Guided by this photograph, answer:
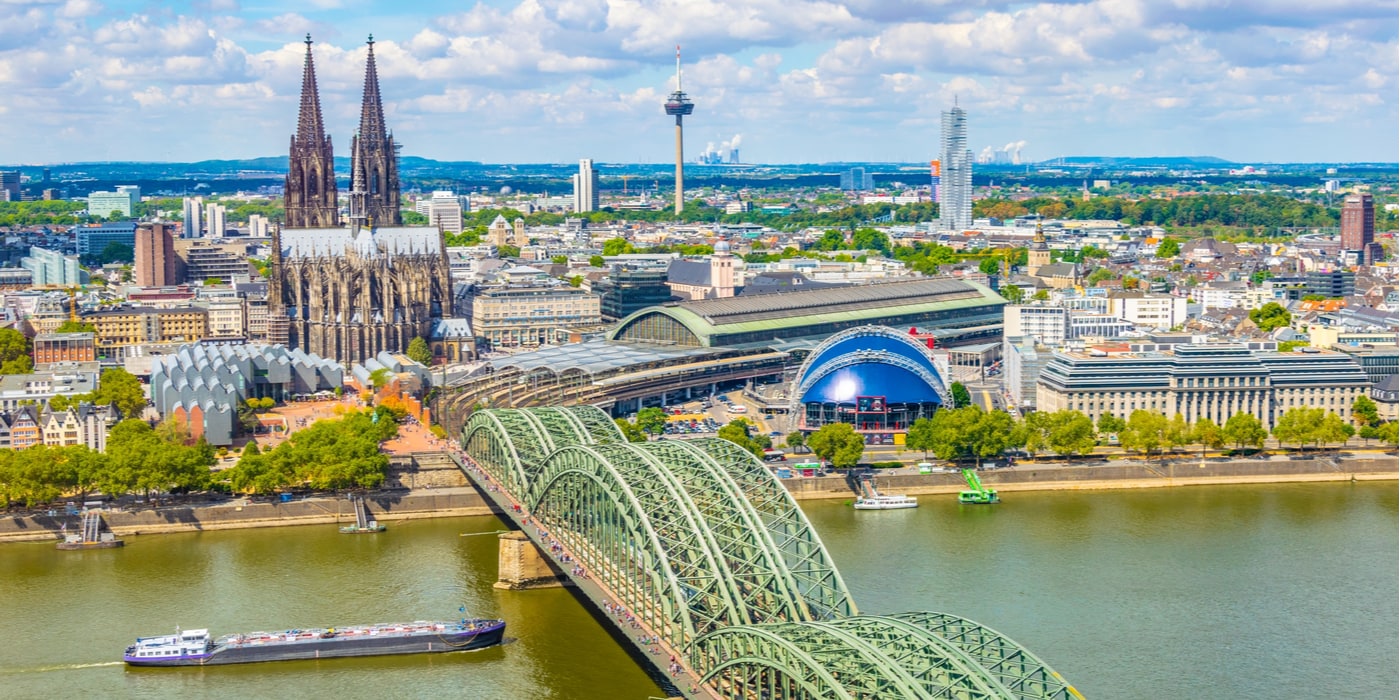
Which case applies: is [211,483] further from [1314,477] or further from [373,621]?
[1314,477]

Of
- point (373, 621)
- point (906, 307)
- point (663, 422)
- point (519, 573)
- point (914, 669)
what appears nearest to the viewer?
point (914, 669)

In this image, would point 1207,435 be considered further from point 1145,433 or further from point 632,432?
point 632,432

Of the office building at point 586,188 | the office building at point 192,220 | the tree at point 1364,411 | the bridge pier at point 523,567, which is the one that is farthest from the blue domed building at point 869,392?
the office building at point 586,188

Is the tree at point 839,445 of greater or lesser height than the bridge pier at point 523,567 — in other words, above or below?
above

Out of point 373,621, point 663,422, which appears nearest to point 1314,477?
point 663,422

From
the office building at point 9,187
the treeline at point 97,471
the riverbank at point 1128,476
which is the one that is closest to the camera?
the treeline at point 97,471

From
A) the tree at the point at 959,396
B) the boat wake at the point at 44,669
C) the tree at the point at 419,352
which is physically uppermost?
the tree at the point at 419,352

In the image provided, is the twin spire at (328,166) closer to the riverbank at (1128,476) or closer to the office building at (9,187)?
the riverbank at (1128,476)

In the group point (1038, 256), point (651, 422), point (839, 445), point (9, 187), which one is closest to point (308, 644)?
point (839, 445)
